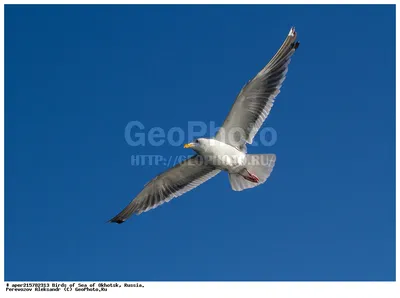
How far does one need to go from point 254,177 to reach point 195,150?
2.73ft

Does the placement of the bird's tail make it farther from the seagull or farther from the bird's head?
the bird's head

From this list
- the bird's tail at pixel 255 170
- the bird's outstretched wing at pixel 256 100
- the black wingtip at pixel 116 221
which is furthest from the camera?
the black wingtip at pixel 116 221

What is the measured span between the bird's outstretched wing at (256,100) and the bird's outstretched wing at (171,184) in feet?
2.11

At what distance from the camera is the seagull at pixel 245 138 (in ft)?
26.1

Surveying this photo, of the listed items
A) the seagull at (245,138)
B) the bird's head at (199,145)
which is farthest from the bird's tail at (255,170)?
the bird's head at (199,145)

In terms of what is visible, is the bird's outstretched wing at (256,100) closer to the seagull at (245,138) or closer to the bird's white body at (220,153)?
the seagull at (245,138)

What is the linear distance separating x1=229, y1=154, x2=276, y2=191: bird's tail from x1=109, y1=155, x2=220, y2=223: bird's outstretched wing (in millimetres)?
351

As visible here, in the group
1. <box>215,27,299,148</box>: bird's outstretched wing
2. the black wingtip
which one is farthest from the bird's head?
the black wingtip

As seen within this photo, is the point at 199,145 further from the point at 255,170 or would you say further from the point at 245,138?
the point at 255,170

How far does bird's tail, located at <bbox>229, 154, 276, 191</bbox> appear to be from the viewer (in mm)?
8133

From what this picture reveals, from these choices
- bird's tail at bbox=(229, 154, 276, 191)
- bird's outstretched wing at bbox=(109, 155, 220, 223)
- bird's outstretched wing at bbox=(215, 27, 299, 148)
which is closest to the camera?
bird's outstretched wing at bbox=(215, 27, 299, 148)

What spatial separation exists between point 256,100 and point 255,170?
897mm
